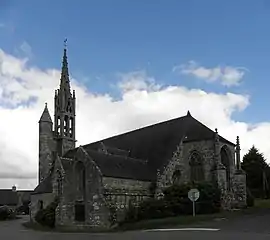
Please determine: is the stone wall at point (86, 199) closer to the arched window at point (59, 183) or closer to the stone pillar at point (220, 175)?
the arched window at point (59, 183)

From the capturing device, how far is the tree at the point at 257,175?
65.8 m

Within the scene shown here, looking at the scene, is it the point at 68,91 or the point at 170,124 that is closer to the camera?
the point at 170,124

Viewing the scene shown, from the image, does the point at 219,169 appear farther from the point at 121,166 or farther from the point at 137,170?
the point at 121,166

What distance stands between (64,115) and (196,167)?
2346 cm

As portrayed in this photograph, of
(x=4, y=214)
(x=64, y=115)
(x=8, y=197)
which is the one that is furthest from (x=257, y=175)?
(x=8, y=197)

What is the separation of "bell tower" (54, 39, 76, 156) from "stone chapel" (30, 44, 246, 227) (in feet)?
16.3

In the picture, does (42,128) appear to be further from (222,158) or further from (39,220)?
(222,158)

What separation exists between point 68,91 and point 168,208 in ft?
98.7

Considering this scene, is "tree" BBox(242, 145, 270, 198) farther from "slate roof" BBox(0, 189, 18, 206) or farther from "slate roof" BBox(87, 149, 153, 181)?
"slate roof" BBox(0, 189, 18, 206)

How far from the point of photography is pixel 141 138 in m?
52.6

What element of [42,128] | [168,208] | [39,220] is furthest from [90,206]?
[42,128]

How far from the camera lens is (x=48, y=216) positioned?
146ft

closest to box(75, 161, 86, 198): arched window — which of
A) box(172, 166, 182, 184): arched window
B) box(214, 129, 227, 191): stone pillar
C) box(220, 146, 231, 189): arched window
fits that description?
box(172, 166, 182, 184): arched window

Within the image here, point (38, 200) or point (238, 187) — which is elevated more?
point (238, 187)
